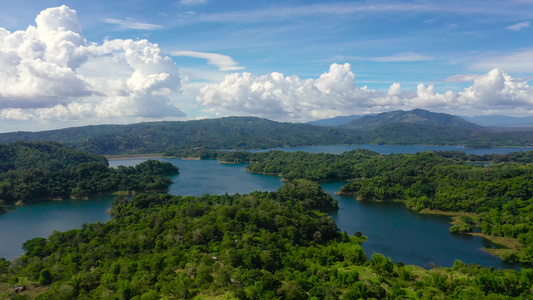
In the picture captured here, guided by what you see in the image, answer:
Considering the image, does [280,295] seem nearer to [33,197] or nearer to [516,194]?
[516,194]

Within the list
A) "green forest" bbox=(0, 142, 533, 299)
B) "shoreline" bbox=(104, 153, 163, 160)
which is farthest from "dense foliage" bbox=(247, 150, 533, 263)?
"shoreline" bbox=(104, 153, 163, 160)

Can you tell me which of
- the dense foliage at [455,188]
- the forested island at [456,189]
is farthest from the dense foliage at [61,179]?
the dense foliage at [455,188]

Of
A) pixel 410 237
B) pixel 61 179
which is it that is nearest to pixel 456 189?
A: pixel 410 237

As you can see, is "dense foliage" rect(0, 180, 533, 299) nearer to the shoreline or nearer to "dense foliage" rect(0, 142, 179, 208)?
"dense foliage" rect(0, 142, 179, 208)

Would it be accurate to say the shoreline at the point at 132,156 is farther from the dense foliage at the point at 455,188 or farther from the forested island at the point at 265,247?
the dense foliage at the point at 455,188

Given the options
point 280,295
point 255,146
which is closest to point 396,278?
point 280,295

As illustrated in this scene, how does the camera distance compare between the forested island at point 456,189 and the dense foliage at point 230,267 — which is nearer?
the dense foliage at point 230,267

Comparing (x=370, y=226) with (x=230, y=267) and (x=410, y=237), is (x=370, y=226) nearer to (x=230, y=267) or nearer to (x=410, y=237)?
(x=410, y=237)
